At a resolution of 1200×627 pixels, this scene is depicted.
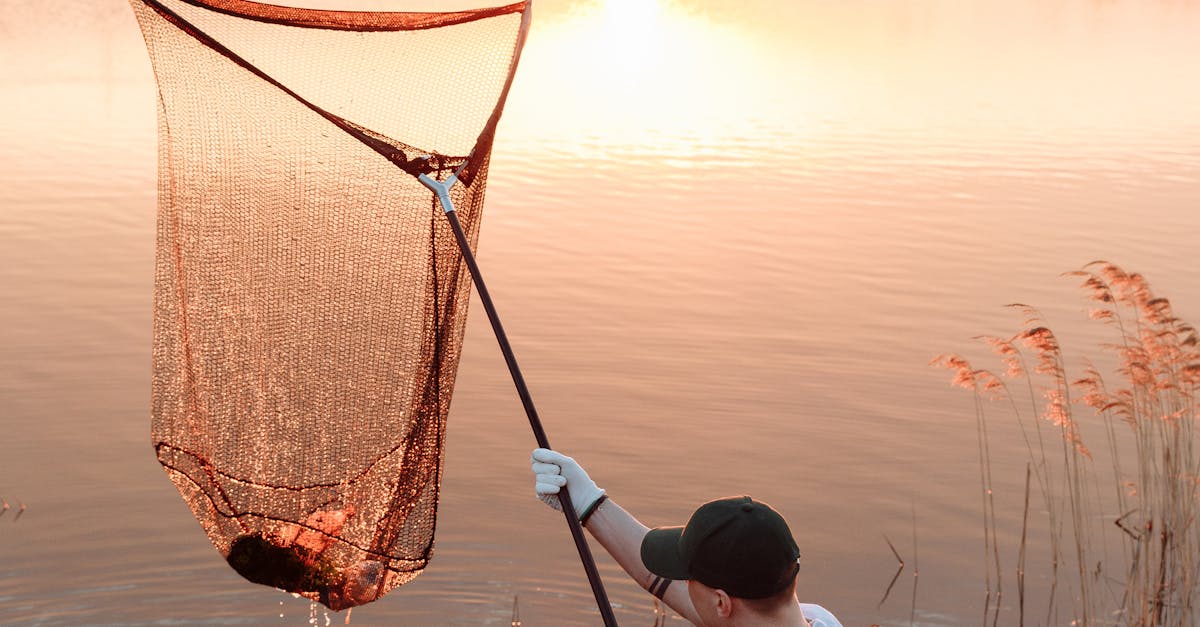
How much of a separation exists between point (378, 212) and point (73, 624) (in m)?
2.27

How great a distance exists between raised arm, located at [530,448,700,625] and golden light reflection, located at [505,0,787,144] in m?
14.2

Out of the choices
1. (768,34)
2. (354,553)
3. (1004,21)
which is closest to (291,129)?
(354,553)

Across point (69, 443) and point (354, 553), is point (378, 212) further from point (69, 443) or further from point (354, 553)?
point (69, 443)

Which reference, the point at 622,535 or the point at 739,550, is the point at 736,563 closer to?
the point at 739,550

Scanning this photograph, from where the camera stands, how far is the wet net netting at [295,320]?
12.4 ft

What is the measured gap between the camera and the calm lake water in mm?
6055

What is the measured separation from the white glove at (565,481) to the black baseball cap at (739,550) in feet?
1.81

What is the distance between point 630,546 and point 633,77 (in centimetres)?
2103

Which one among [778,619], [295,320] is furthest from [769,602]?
[295,320]

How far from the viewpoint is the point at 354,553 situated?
12.4 ft

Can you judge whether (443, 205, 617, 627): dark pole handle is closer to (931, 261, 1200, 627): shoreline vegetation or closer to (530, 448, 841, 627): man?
(530, 448, 841, 627): man

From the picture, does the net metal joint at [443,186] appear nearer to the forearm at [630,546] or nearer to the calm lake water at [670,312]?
the forearm at [630,546]

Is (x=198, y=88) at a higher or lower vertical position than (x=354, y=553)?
higher

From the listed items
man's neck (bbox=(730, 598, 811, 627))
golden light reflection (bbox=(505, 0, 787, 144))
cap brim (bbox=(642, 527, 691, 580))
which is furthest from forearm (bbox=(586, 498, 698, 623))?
golden light reflection (bbox=(505, 0, 787, 144))
